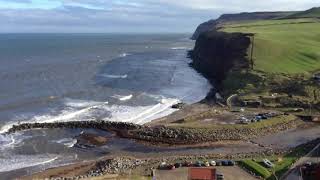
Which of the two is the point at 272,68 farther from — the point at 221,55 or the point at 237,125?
the point at 237,125

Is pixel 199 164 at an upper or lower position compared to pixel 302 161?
lower

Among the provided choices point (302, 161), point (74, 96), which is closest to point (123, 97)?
point (74, 96)

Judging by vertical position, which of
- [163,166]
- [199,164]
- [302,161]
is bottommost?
[163,166]

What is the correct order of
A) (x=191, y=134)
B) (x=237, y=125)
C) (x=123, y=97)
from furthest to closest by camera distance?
(x=123, y=97) → (x=237, y=125) → (x=191, y=134)

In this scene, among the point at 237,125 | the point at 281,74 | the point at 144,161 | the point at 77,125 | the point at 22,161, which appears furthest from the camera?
the point at 281,74

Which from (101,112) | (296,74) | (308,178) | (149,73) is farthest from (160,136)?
(149,73)

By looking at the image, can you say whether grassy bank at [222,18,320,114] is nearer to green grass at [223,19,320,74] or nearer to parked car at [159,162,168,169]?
green grass at [223,19,320,74]

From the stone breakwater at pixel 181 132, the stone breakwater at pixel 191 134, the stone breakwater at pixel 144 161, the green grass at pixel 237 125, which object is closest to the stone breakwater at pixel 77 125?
the stone breakwater at pixel 181 132

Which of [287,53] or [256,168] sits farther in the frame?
[287,53]

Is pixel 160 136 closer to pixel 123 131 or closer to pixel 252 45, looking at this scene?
pixel 123 131
